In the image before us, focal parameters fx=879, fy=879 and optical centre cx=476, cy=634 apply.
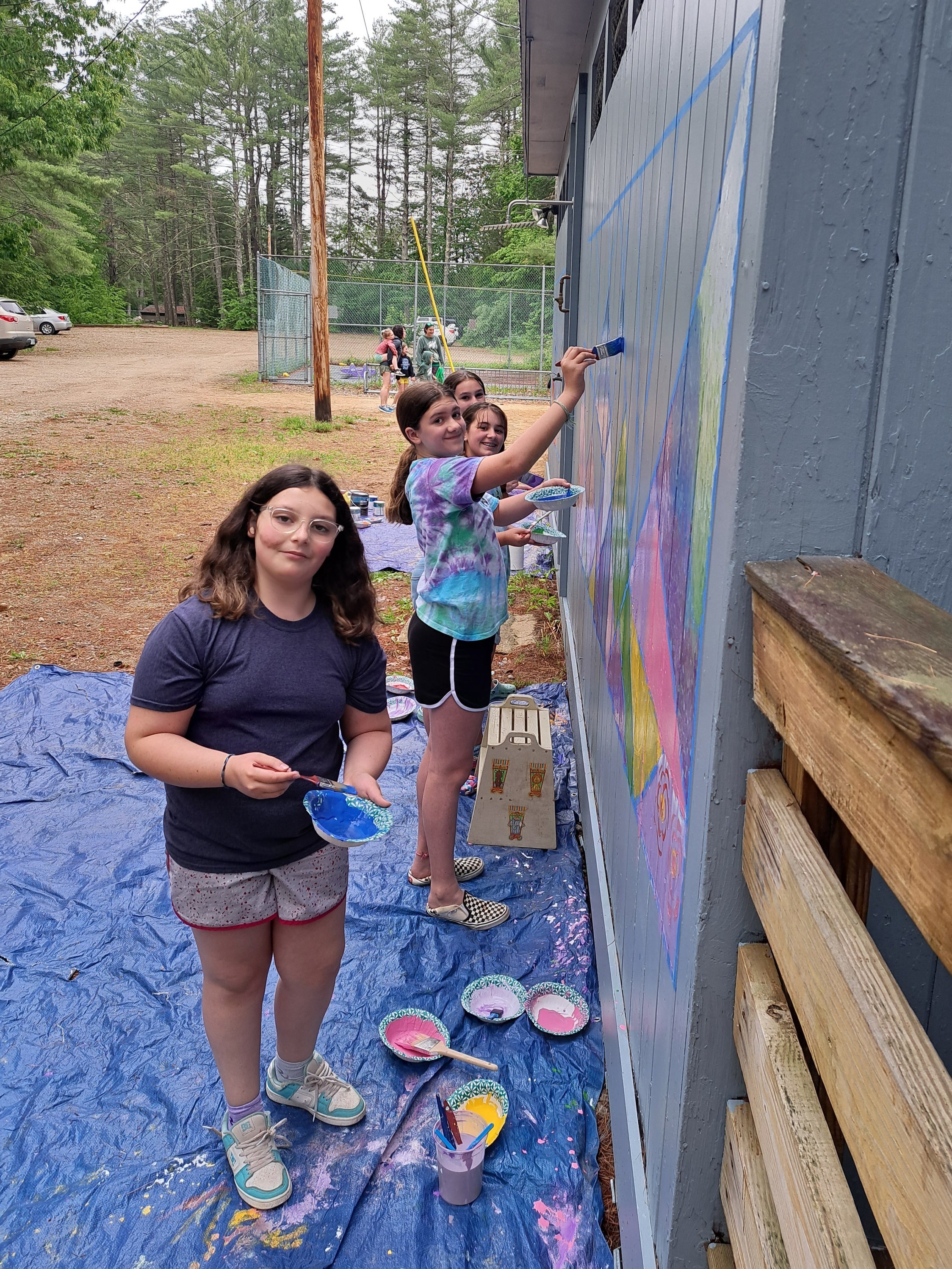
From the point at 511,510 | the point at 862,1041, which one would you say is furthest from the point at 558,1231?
the point at 511,510

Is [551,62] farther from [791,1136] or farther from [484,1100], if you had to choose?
[791,1136]

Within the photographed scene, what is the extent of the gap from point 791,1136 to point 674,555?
3.34 ft

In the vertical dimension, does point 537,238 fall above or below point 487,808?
above

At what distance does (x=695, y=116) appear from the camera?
1.60 metres

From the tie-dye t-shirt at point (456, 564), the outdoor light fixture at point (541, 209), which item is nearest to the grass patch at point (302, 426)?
the outdoor light fixture at point (541, 209)

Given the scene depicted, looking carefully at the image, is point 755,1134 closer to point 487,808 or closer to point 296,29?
point 487,808

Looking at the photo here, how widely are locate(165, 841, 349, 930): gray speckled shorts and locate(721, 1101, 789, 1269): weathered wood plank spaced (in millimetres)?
968

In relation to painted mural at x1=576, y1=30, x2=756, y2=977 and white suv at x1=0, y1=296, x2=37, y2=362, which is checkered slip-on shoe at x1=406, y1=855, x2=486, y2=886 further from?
white suv at x1=0, y1=296, x2=37, y2=362

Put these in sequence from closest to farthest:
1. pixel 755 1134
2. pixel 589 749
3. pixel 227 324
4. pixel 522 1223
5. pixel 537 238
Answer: pixel 755 1134 < pixel 522 1223 < pixel 589 749 < pixel 537 238 < pixel 227 324

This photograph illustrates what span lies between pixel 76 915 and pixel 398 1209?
1702mm

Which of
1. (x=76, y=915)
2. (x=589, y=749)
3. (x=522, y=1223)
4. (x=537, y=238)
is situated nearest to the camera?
(x=522, y=1223)

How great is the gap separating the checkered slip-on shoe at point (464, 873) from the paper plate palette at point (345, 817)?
1.63 m

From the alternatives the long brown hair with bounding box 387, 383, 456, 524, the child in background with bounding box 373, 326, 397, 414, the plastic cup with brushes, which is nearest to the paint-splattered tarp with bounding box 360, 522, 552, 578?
the long brown hair with bounding box 387, 383, 456, 524

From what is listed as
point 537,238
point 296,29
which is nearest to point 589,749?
point 537,238
